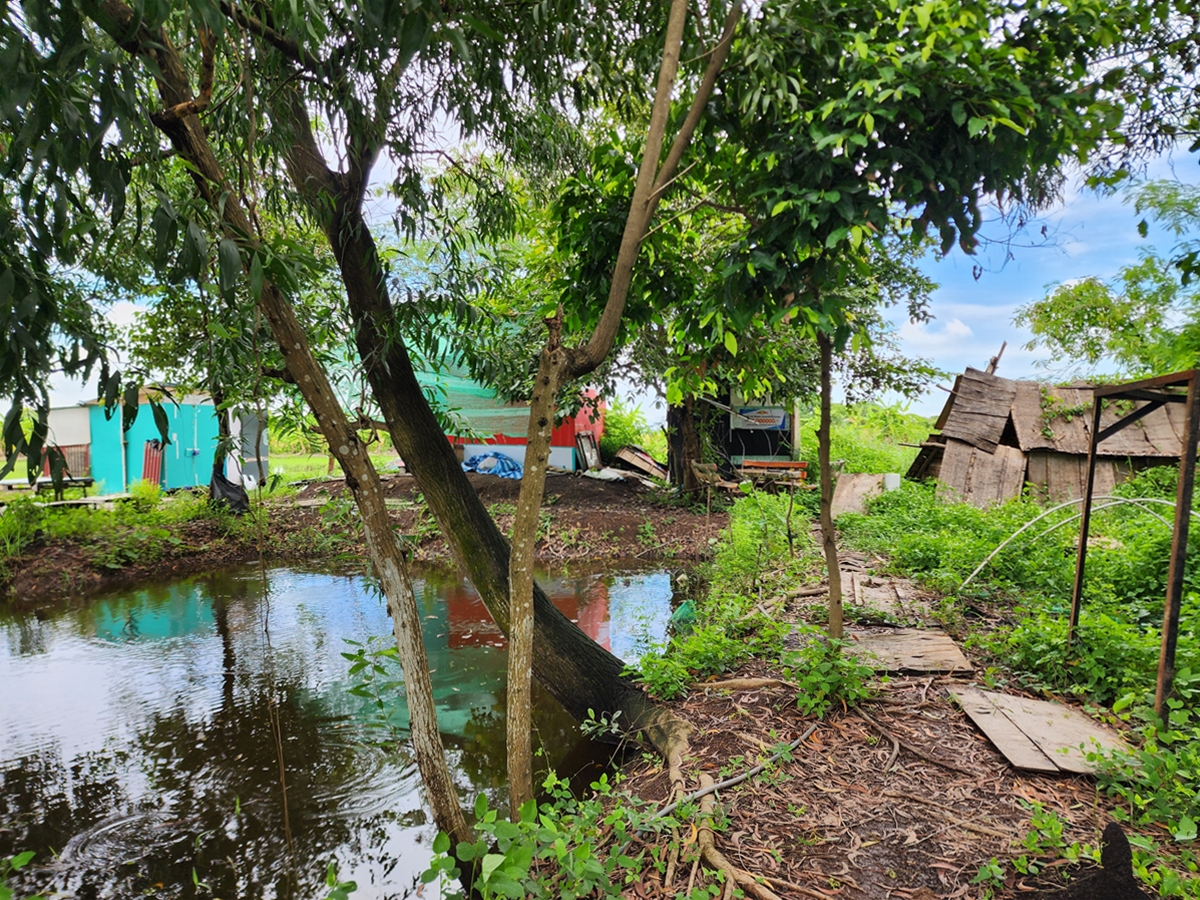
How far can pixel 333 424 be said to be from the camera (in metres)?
2.45

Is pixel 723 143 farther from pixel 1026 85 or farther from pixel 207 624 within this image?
pixel 207 624

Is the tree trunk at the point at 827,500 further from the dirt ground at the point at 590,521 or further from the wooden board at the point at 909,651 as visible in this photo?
the dirt ground at the point at 590,521

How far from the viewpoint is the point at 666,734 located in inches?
132

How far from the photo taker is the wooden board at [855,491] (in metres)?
9.43

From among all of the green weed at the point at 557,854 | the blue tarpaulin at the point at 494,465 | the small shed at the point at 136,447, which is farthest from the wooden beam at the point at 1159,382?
the small shed at the point at 136,447

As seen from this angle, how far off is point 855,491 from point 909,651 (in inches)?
261

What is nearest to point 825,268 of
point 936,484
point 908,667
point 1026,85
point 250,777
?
point 1026,85

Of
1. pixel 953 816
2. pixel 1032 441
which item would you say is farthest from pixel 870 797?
pixel 1032 441

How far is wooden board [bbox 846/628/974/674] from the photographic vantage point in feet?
11.8

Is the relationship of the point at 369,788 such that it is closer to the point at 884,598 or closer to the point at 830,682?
the point at 830,682

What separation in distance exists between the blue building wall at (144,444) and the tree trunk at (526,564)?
→ 13155mm

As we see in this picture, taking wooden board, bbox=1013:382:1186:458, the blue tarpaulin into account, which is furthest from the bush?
wooden board, bbox=1013:382:1186:458

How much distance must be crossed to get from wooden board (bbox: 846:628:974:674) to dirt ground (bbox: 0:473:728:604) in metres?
5.08

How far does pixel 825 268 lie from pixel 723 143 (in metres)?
0.95
